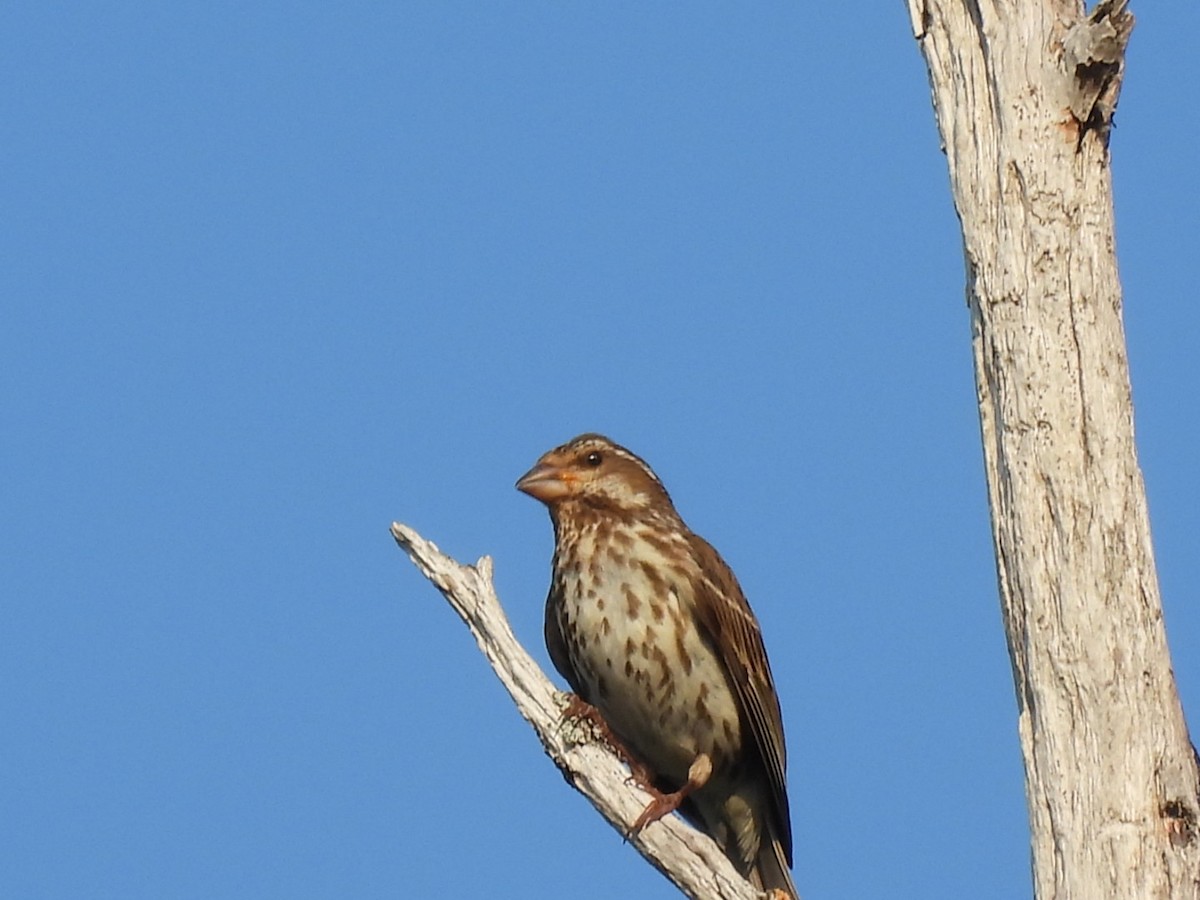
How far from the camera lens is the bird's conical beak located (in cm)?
885

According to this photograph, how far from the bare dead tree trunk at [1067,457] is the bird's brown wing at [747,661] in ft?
7.86

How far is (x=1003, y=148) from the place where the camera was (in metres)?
6.40

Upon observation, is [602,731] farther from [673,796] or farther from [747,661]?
[747,661]

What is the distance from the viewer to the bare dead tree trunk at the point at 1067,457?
236 inches

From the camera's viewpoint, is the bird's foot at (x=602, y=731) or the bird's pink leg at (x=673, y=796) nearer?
the bird's pink leg at (x=673, y=796)

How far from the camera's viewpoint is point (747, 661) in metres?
8.59

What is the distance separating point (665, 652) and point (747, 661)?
0.40m

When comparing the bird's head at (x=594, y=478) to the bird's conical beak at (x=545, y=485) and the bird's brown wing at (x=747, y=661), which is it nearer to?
the bird's conical beak at (x=545, y=485)

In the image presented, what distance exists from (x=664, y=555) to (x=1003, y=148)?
2812 mm

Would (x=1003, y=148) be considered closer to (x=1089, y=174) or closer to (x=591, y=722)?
(x=1089, y=174)

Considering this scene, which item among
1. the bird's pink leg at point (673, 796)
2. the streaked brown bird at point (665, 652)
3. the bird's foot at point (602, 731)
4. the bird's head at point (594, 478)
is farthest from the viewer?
the bird's head at point (594, 478)

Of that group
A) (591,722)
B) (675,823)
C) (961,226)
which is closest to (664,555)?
(591,722)

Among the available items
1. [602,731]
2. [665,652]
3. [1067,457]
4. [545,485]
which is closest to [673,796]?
[602,731]

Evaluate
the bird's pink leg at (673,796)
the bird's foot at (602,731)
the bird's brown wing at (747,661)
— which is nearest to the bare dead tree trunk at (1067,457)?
the bird's pink leg at (673,796)
